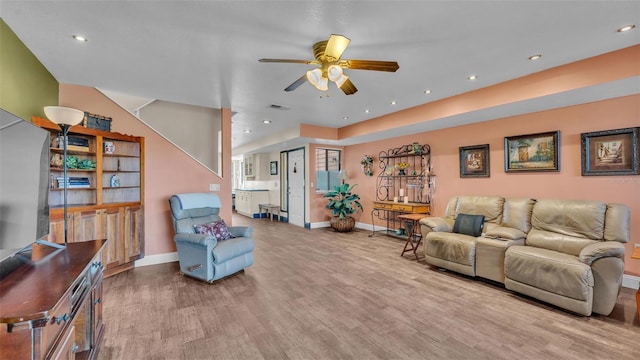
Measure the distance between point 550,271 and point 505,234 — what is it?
0.69m

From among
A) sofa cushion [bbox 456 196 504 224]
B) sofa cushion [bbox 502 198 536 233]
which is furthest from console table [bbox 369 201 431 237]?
sofa cushion [bbox 502 198 536 233]

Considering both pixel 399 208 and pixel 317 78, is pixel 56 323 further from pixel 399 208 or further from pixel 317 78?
pixel 399 208

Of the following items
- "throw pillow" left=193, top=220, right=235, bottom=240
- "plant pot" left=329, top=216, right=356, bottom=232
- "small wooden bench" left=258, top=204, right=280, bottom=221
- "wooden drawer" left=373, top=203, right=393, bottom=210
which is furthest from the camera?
"small wooden bench" left=258, top=204, right=280, bottom=221

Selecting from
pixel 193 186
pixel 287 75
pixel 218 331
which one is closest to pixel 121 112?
pixel 193 186

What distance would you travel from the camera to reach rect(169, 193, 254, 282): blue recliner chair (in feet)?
10.6

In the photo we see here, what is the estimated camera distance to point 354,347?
206 centimetres

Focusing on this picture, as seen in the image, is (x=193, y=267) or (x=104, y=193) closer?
(x=193, y=267)

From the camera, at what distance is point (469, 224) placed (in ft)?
12.4

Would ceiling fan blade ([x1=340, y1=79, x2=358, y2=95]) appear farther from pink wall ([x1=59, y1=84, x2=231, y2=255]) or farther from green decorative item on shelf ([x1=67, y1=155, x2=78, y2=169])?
green decorative item on shelf ([x1=67, y1=155, x2=78, y2=169])

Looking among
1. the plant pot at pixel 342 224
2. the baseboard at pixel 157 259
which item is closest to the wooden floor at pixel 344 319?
the baseboard at pixel 157 259

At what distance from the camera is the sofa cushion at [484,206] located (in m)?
3.83

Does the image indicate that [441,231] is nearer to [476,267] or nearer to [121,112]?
[476,267]

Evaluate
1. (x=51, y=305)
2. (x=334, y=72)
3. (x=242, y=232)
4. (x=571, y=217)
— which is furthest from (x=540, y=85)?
(x=51, y=305)

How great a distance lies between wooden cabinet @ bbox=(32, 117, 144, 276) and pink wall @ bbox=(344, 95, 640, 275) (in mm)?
5121
